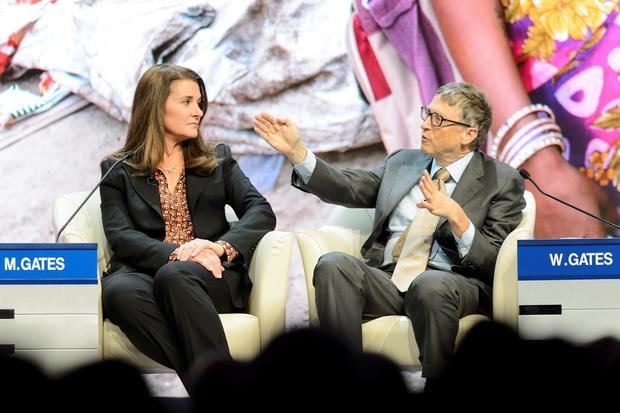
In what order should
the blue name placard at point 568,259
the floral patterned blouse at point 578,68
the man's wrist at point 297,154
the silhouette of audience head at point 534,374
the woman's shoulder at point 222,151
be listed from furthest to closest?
1. the floral patterned blouse at point 578,68
2. the woman's shoulder at point 222,151
3. the man's wrist at point 297,154
4. the blue name placard at point 568,259
5. the silhouette of audience head at point 534,374

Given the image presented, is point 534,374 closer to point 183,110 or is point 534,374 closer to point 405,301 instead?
point 405,301

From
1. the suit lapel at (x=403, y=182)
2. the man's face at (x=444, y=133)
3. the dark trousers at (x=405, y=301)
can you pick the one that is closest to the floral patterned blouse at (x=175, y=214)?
the dark trousers at (x=405, y=301)

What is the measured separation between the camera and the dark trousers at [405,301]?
3145mm

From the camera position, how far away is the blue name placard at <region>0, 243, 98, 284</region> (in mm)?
3096

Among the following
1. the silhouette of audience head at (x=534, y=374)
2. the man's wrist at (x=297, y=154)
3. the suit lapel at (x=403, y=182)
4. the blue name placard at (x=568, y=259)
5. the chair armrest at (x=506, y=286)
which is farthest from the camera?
the suit lapel at (x=403, y=182)

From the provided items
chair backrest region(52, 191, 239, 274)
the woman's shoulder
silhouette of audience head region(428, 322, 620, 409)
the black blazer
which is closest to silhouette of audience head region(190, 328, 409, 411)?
silhouette of audience head region(428, 322, 620, 409)

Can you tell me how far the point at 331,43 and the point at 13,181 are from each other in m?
1.63

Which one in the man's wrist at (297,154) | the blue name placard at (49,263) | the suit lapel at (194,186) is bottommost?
the blue name placard at (49,263)

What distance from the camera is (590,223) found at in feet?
14.3

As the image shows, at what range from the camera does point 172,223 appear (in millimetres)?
3568

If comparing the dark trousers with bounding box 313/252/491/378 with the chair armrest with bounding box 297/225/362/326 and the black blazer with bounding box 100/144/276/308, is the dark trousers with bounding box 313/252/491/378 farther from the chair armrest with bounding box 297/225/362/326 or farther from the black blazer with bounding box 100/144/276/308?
the black blazer with bounding box 100/144/276/308

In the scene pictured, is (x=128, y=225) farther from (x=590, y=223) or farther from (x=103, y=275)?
(x=590, y=223)

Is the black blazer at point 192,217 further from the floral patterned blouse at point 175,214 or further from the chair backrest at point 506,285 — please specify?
the chair backrest at point 506,285

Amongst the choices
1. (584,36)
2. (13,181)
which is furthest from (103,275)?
(584,36)
